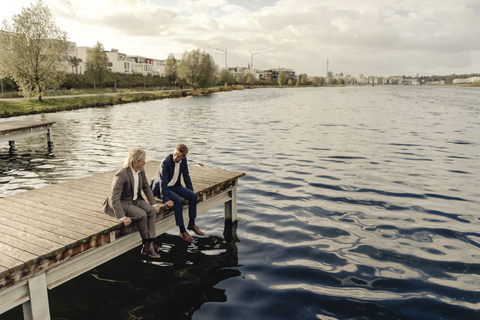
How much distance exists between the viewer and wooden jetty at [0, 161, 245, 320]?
418 centimetres

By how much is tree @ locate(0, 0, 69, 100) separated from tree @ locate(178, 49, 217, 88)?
150 ft

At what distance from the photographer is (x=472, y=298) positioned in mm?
5449

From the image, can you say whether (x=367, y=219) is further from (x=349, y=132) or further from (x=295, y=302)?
(x=349, y=132)

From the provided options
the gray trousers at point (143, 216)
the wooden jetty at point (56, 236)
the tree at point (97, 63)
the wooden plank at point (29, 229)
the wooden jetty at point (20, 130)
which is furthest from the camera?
the tree at point (97, 63)

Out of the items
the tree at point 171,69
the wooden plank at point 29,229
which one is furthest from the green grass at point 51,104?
the tree at point 171,69

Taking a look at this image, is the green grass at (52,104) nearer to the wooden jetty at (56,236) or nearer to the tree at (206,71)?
the wooden jetty at (56,236)

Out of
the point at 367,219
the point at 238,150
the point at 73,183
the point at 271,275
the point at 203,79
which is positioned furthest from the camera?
the point at 203,79

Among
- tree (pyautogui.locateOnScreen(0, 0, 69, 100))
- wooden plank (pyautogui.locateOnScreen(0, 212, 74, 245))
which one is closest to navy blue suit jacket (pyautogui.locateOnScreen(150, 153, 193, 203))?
wooden plank (pyautogui.locateOnScreen(0, 212, 74, 245))

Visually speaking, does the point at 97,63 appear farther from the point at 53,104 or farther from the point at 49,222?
the point at 49,222

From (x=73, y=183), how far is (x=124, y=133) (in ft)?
55.9

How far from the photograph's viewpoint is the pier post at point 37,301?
13.9 feet

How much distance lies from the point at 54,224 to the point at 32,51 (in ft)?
146

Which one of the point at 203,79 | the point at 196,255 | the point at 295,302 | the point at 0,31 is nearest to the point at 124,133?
the point at 196,255

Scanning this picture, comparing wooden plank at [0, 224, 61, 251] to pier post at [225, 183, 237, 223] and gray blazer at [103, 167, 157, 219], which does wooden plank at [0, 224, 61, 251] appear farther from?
pier post at [225, 183, 237, 223]
